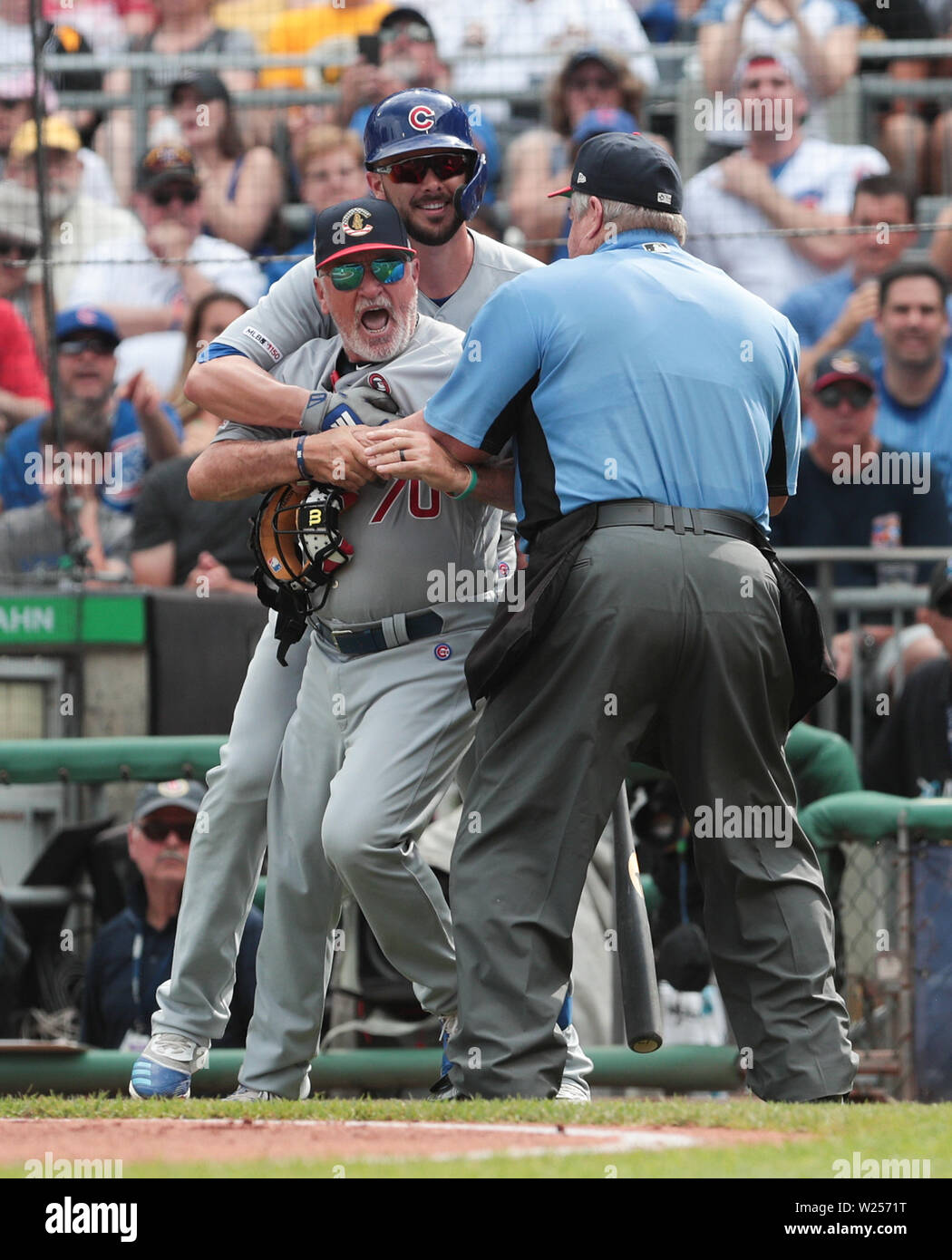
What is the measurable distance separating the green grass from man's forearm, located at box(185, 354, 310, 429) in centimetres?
164

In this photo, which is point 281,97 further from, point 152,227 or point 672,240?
point 672,240

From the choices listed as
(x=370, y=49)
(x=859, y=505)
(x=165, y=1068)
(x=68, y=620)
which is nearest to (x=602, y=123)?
(x=370, y=49)

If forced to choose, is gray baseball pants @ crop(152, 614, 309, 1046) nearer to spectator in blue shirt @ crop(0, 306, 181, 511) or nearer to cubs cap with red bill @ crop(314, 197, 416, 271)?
cubs cap with red bill @ crop(314, 197, 416, 271)

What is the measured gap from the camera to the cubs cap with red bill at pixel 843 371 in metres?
8.54

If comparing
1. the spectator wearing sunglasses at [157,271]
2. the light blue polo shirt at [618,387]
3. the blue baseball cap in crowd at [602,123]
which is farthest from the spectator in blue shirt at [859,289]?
the light blue polo shirt at [618,387]

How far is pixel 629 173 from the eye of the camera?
4.47 meters

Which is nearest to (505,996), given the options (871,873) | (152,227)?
(871,873)

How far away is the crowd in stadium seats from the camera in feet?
28.5

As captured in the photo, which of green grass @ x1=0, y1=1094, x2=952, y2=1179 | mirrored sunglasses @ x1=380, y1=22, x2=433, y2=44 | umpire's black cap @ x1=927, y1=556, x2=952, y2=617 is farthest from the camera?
mirrored sunglasses @ x1=380, y1=22, x2=433, y2=44

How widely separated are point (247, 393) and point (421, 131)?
2.67ft

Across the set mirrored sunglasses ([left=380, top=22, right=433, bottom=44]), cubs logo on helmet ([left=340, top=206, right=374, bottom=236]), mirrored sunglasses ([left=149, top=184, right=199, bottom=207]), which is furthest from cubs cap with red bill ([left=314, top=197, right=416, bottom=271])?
mirrored sunglasses ([left=380, top=22, right=433, bottom=44])

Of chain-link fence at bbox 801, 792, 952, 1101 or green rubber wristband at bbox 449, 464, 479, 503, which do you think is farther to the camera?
chain-link fence at bbox 801, 792, 952, 1101

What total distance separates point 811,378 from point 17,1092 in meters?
4.79

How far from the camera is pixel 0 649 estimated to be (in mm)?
7738
